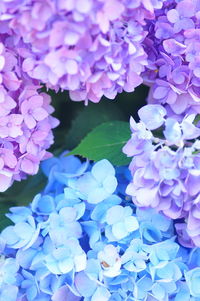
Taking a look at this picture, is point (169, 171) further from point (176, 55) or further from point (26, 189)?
point (26, 189)

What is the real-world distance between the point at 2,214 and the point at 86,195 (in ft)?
0.44

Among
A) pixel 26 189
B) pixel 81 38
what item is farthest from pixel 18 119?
pixel 26 189

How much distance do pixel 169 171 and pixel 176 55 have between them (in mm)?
138

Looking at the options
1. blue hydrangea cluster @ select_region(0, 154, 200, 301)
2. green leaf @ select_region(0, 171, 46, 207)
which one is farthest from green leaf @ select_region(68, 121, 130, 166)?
green leaf @ select_region(0, 171, 46, 207)

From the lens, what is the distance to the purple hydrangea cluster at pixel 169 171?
64 centimetres

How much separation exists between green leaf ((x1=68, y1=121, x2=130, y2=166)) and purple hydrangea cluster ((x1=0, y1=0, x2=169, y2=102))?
5.5 inches

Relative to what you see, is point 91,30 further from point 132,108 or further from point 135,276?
point 132,108

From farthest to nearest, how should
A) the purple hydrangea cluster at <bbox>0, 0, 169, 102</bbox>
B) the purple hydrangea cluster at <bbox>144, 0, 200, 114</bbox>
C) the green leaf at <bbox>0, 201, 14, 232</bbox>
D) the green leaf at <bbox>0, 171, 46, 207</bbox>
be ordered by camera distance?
1. the green leaf at <bbox>0, 171, 46, 207</bbox>
2. the green leaf at <bbox>0, 201, 14, 232</bbox>
3. the purple hydrangea cluster at <bbox>144, 0, 200, 114</bbox>
4. the purple hydrangea cluster at <bbox>0, 0, 169, 102</bbox>

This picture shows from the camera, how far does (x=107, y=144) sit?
0.81m

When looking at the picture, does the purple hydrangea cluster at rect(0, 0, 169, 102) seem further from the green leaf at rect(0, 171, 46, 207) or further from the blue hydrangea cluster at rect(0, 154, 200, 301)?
the green leaf at rect(0, 171, 46, 207)

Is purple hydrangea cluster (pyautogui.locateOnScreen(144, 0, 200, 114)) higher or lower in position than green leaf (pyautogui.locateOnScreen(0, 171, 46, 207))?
higher

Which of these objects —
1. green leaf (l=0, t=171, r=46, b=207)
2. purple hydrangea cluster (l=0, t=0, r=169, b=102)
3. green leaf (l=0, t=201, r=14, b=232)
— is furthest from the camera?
green leaf (l=0, t=171, r=46, b=207)

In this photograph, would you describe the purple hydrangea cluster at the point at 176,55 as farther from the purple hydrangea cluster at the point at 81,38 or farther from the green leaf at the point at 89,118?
the green leaf at the point at 89,118

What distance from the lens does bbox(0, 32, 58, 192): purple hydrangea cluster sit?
0.67 m
